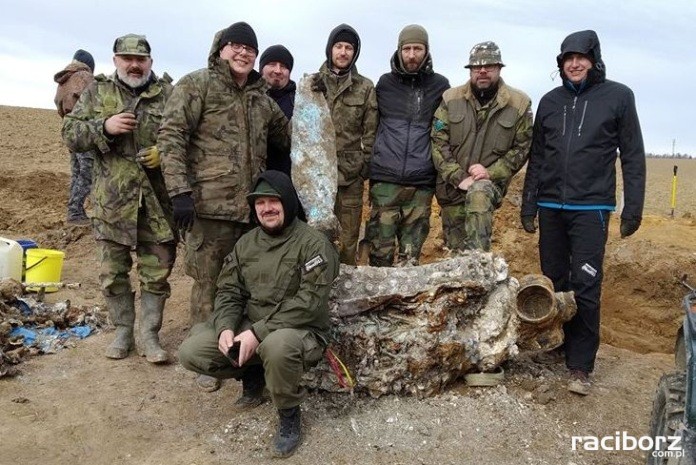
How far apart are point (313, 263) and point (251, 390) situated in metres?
1.15

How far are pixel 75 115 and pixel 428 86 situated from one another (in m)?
2.77

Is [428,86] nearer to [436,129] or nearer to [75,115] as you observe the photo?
[436,129]

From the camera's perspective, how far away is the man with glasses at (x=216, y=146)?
15.1ft

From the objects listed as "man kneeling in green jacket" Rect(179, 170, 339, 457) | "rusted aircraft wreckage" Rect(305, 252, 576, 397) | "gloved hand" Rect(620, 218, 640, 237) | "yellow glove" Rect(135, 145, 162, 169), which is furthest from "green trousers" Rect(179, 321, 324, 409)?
"gloved hand" Rect(620, 218, 640, 237)

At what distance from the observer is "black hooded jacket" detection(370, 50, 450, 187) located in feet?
17.2

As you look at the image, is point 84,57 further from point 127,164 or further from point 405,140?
point 405,140

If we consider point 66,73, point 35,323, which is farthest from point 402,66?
point 66,73

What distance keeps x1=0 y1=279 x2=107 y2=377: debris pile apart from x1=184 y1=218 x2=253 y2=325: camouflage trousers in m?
1.64

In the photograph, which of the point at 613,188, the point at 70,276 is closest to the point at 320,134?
the point at 613,188

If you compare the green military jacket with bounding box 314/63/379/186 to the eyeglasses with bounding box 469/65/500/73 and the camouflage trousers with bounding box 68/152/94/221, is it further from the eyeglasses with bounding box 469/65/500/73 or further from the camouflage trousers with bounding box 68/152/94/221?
the camouflage trousers with bounding box 68/152/94/221

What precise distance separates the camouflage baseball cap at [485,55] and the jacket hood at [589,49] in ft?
1.49

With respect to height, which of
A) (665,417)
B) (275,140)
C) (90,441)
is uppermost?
(275,140)

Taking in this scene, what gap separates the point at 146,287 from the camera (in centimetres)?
536

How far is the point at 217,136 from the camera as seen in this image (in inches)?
187
